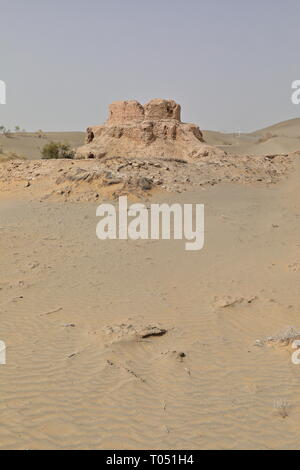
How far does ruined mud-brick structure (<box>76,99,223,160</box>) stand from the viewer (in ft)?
56.9

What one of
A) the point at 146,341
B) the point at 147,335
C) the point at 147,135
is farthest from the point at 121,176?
the point at 146,341

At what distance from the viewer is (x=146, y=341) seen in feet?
17.2

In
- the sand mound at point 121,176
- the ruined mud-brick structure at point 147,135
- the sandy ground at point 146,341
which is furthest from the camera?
the ruined mud-brick structure at point 147,135

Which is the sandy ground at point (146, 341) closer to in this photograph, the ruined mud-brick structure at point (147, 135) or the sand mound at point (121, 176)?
the sand mound at point (121, 176)

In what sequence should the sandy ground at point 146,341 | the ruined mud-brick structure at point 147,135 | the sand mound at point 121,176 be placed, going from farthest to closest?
the ruined mud-brick structure at point 147,135 < the sand mound at point 121,176 < the sandy ground at point 146,341

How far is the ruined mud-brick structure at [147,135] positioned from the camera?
1733 centimetres

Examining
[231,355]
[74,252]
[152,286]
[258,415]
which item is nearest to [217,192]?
[74,252]

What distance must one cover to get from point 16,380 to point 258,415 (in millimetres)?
2309

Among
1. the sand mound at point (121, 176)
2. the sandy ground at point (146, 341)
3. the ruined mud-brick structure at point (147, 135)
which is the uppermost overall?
the ruined mud-brick structure at point (147, 135)

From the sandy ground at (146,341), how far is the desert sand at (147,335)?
15 millimetres

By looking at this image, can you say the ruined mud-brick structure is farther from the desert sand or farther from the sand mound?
the desert sand

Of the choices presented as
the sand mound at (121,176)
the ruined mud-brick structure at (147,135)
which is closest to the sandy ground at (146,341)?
the sand mound at (121,176)

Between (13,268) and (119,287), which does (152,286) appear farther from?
(13,268)

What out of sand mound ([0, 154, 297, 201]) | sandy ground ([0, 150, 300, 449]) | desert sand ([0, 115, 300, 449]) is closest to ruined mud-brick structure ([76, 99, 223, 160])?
sand mound ([0, 154, 297, 201])
